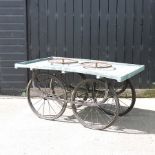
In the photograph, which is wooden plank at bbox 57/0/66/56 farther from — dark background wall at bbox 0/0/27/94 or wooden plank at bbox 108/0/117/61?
wooden plank at bbox 108/0/117/61

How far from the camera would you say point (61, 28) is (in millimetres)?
8750

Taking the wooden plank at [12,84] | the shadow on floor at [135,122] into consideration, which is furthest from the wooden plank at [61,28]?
the shadow on floor at [135,122]

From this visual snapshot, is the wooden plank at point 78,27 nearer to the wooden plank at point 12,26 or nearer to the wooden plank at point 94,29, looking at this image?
the wooden plank at point 94,29

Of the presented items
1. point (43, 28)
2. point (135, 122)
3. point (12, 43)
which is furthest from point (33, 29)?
point (135, 122)

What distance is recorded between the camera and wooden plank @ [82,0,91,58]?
8.65 meters

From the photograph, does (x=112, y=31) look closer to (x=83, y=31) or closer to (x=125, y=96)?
(x=83, y=31)

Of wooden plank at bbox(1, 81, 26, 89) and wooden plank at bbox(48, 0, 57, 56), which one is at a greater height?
wooden plank at bbox(48, 0, 57, 56)

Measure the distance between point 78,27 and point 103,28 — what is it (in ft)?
1.54

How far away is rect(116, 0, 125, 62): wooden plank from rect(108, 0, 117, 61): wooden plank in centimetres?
6

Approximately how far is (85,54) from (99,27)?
1.87 ft

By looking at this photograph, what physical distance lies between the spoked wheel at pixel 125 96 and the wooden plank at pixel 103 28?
26.0 inches

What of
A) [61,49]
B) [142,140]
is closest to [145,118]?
[142,140]

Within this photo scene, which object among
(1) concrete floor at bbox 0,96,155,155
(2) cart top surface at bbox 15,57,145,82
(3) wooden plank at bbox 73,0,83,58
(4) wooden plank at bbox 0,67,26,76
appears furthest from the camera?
(4) wooden plank at bbox 0,67,26,76

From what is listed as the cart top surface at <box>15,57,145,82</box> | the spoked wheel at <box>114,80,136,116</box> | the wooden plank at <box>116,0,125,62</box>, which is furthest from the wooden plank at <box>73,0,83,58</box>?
the cart top surface at <box>15,57,145,82</box>
